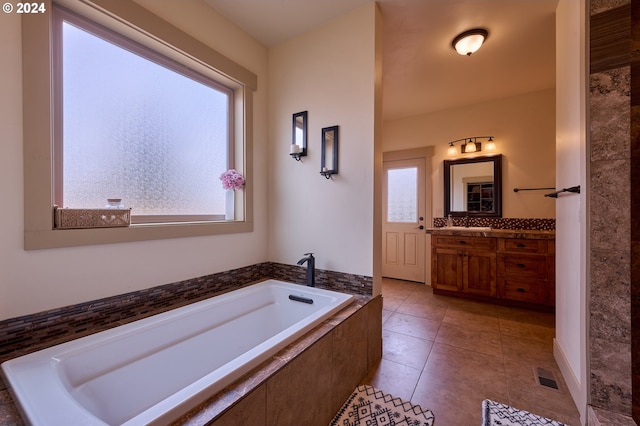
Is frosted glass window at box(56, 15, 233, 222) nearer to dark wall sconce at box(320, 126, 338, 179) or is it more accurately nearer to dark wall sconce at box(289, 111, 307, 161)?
dark wall sconce at box(289, 111, 307, 161)

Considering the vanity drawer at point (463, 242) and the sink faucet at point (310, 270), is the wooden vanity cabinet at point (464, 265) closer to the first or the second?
the vanity drawer at point (463, 242)

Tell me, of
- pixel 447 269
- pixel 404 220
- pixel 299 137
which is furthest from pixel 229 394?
pixel 404 220

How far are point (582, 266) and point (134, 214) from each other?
105 inches

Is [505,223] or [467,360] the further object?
[505,223]

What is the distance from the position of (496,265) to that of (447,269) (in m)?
0.55

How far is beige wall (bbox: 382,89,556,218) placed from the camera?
3.19 m

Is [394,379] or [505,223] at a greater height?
[505,223]

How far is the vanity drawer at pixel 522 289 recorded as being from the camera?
2.83 metres

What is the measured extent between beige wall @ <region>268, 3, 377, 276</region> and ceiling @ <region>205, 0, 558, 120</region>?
202 mm

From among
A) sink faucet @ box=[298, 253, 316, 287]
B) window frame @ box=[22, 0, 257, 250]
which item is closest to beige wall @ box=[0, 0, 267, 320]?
window frame @ box=[22, 0, 257, 250]

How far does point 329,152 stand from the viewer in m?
2.11

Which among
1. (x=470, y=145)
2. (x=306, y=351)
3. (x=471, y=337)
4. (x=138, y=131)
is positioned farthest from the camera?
(x=470, y=145)

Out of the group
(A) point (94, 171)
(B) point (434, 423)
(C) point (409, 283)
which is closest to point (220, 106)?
(A) point (94, 171)

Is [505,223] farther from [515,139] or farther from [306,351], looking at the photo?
[306,351]
